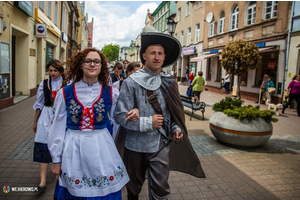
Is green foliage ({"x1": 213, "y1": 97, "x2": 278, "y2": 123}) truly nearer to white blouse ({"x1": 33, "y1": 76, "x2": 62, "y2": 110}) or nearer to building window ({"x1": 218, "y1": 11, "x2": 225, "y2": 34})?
white blouse ({"x1": 33, "y1": 76, "x2": 62, "y2": 110})

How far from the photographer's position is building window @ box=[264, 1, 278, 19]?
13328 millimetres

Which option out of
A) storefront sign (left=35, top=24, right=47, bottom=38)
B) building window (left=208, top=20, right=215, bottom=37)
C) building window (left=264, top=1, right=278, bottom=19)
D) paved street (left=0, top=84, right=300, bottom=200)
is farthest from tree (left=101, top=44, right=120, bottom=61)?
paved street (left=0, top=84, right=300, bottom=200)

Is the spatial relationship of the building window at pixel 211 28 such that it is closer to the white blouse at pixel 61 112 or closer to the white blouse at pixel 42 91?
the white blouse at pixel 42 91

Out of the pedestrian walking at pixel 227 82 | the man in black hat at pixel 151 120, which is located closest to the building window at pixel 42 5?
the pedestrian walking at pixel 227 82

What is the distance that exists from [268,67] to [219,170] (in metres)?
12.1

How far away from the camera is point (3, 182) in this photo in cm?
331

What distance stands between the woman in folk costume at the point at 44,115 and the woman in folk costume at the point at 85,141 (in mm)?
1216

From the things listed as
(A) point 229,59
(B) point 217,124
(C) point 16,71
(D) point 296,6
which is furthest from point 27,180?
(D) point 296,6

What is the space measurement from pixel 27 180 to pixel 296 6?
13.7 metres

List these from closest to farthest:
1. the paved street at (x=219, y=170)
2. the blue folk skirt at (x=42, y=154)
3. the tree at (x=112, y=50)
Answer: the blue folk skirt at (x=42, y=154), the paved street at (x=219, y=170), the tree at (x=112, y=50)

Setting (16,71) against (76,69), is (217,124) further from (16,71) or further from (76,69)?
(16,71)

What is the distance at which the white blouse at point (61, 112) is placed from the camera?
200 centimetres

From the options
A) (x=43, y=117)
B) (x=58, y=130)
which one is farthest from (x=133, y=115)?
(x=43, y=117)

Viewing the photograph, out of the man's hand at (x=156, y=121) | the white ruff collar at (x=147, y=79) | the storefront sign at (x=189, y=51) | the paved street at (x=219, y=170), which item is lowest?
the paved street at (x=219, y=170)
